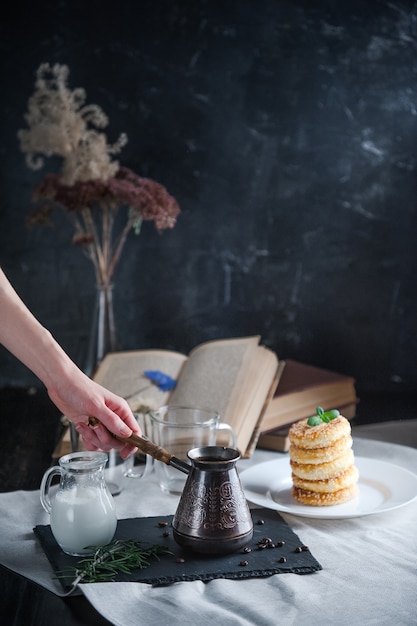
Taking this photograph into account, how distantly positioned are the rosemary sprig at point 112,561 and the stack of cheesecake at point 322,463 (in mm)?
327

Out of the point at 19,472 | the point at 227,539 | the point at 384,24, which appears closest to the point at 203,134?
the point at 384,24

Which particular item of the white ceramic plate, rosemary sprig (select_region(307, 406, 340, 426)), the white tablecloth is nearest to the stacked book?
the white ceramic plate

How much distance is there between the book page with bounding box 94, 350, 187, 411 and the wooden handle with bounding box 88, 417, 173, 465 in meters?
0.52

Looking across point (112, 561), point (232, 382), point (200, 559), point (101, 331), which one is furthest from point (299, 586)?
point (101, 331)

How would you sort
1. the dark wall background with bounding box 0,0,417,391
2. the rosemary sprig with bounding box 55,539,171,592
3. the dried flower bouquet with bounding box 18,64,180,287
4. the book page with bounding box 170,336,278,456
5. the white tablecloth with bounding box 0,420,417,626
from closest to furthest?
the white tablecloth with bounding box 0,420,417,626, the rosemary sprig with bounding box 55,539,171,592, the book page with bounding box 170,336,278,456, the dried flower bouquet with bounding box 18,64,180,287, the dark wall background with bounding box 0,0,417,391

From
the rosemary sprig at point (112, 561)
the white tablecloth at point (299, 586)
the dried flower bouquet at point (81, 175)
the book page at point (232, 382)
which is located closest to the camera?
the white tablecloth at point (299, 586)

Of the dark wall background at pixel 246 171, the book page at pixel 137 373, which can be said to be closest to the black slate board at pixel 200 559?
the book page at pixel 137 373

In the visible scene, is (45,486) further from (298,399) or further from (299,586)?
(298,399)

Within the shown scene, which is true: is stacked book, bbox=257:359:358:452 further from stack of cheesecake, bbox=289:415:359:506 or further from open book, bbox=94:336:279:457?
stack of cheesecake, bbox=289:415:359:506

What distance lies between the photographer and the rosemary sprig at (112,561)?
1185mm

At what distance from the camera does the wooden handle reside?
1.31m

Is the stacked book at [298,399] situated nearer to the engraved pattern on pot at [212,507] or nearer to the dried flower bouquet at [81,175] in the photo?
the dried flower bouquet at [81,175]

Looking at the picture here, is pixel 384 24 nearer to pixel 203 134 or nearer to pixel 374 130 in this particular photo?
pixel 374 130

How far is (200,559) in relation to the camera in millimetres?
1252
